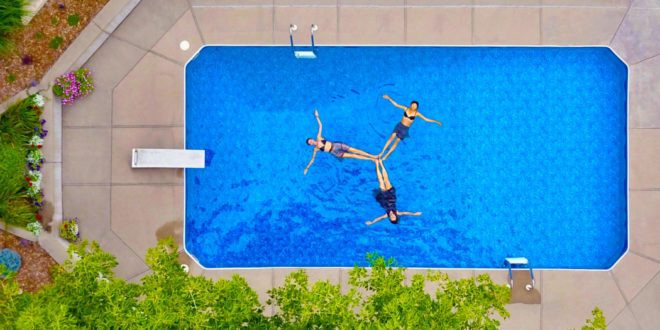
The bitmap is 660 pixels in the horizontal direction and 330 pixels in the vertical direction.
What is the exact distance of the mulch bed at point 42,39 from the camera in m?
11.3

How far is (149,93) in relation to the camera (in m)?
11.4

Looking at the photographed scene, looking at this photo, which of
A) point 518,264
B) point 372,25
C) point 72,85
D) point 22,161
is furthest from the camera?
point 372,25

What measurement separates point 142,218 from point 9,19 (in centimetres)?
587

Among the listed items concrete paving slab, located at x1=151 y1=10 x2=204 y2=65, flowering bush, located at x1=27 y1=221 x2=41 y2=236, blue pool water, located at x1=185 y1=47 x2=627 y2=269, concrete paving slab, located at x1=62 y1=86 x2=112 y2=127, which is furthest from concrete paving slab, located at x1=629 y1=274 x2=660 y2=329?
flowering bush, located at x1=27 y1=221 x2=41 y2=236

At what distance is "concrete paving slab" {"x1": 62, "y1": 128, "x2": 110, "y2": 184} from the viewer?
11445 mm

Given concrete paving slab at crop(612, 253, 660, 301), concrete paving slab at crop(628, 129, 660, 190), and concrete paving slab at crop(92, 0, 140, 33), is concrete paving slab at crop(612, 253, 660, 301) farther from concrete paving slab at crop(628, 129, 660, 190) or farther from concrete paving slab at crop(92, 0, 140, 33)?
concrete paving slab at crop(92, 0, 140, 33)

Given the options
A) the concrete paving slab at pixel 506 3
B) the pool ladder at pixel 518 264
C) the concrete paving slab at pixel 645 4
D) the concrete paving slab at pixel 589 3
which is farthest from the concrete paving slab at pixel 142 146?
the concrete paving slab at pixel 645 4

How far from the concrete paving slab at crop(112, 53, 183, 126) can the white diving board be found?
2.74 feet

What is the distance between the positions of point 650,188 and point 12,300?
14.4 meters

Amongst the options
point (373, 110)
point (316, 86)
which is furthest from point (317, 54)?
point (373, 110)

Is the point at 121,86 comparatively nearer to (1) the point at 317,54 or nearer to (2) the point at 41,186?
(2) the point at 41,186

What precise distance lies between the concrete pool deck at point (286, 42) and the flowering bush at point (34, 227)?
0.65 meters

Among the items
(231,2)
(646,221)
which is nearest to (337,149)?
(231,2)

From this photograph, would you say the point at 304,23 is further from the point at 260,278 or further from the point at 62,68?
the point at 260,278
